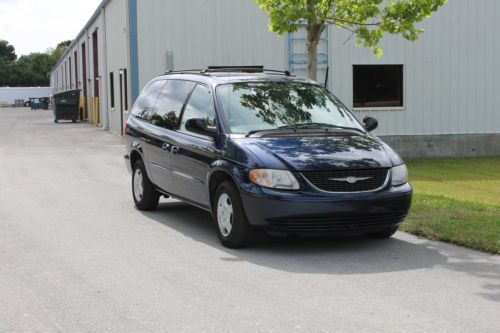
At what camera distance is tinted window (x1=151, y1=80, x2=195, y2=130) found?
30.2 ft

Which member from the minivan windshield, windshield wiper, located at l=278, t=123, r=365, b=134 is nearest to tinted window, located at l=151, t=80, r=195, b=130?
the minivan windshield

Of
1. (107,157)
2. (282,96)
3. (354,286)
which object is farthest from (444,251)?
(107,157)

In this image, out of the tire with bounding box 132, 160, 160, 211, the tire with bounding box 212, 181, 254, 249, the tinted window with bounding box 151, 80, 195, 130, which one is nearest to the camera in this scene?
the tire with bounding box 212, 181, 254, 249

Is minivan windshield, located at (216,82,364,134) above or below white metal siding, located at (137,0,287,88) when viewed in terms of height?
below

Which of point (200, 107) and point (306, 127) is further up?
point (200, 107)

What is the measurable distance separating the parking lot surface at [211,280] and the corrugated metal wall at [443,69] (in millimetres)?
13695

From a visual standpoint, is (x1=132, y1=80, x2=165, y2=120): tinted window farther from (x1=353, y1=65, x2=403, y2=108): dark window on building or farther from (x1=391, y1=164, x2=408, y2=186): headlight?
(x1=353, y1=65, x2=403, y2=108): dark window on building

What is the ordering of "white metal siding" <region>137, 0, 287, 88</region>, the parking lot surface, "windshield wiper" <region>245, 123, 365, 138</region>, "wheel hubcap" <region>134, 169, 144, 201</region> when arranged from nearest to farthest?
the parking lot surface
"windshield wiper" <region>245, 123, 365, 138</region>
"wheel hubcap" <region>134, 169, 144, 201</region>
"white metal siding" <region>137, 0, 287, 88</region>

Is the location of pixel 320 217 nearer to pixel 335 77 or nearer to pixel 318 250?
pixel 318 250

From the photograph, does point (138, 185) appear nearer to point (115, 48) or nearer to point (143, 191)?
point (143, 191)

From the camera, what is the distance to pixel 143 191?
10.2m

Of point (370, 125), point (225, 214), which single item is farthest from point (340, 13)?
point (225, 214)

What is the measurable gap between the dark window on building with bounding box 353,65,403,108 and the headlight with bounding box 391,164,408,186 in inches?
606

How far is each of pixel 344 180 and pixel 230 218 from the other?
3.96 feet
